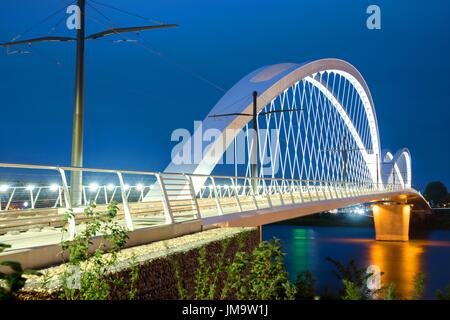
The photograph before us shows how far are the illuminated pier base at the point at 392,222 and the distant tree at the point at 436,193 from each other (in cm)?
7546

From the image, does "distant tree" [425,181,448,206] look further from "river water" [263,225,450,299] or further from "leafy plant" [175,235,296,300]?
"leafy plant" [175,235,296,300]

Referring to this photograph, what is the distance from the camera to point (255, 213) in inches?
562

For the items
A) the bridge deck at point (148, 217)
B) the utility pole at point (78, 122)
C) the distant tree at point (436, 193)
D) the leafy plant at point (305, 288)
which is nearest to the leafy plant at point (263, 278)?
the leafy plant at point (305, 288)

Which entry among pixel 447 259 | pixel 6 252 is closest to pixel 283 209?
pixel 6 252

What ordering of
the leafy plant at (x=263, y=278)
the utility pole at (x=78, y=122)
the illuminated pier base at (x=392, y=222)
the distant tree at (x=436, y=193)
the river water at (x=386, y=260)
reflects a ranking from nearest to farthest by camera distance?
1. the leafy plant at (x=263, y=278)
2. the utility pole at (x=78, y=122)
3. the river water at (x=386, y=260)
4. the illuminated pier base at (x=392, y=222)
5. the distant tree at (x=436, y=193)

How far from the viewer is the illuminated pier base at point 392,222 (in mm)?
56656

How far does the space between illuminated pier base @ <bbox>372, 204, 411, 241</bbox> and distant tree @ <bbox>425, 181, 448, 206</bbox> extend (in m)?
75.5

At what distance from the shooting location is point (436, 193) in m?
134

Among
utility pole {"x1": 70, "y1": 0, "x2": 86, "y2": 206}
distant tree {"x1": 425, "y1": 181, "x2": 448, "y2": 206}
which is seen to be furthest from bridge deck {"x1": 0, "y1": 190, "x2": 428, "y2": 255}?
distant tree {"x1": 425, "y1": 181, "x2": 448, "y2": 206}

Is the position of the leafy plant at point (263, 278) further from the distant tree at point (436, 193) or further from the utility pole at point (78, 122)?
the distant tree at point (436, 193)

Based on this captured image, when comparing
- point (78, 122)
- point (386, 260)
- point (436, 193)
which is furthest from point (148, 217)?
point (436, 193)

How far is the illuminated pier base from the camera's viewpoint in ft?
186
